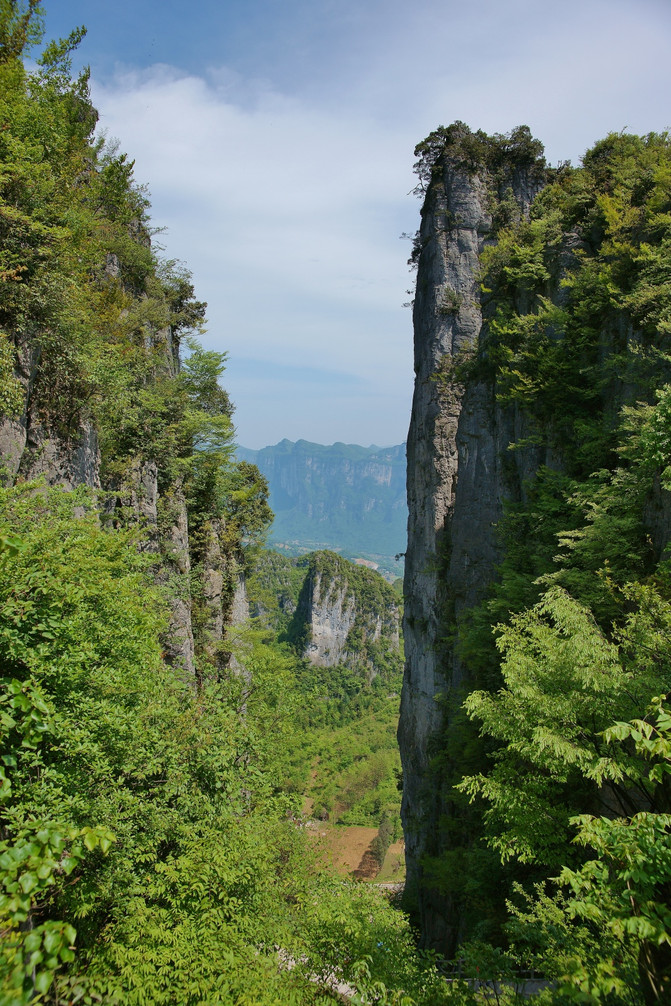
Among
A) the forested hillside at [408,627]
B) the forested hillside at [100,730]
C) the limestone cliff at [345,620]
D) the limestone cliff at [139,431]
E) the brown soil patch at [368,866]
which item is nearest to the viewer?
the forested hillside at [100,730]

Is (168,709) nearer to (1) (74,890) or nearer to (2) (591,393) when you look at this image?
(1) (74,890)

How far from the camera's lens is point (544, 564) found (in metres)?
11.2

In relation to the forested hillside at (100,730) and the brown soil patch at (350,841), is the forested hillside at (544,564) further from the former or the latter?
the brown soil patch at (350,841)

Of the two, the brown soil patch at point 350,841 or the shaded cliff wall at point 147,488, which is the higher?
the shaded cliff wall at point 147,488

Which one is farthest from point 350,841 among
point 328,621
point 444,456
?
point 444,456

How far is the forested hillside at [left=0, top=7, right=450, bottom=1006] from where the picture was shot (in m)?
4.96

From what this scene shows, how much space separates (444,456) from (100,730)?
57.1 feet

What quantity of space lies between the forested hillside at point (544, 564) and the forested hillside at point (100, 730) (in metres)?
2.75

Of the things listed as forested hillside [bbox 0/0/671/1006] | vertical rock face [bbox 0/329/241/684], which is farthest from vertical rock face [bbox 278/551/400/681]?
forested hillside [bbox 0/0/671/1006]

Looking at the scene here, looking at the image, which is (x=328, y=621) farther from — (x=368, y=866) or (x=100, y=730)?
(x=100, y=730)

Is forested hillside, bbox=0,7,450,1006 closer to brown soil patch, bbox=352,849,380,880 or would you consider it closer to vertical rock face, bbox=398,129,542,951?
vertical rock face, bbox=398,129,542,951

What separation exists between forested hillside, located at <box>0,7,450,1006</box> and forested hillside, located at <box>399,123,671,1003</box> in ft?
9.03

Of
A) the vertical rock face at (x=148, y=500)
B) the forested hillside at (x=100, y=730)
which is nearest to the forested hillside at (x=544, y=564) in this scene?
the forested hillside at (x=100, y=730)

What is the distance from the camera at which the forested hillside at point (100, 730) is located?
16.3ft
